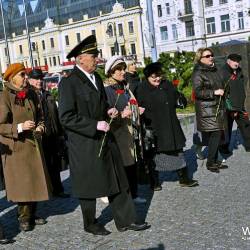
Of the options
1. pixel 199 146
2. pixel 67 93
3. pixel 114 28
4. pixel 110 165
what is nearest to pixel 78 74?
pixel 67 93

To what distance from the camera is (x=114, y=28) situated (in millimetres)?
79250

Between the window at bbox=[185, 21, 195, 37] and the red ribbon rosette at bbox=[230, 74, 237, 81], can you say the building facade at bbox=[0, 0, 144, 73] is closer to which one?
the window at bbox=[185, 21, 195, 37]

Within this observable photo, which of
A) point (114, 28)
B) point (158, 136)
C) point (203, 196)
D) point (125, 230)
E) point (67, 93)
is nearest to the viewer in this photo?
point (67, 93)

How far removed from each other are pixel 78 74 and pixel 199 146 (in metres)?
3.98

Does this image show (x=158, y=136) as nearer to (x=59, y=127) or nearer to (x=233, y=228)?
(x=59, y=127)

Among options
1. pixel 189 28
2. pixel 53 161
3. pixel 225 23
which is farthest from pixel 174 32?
pixel 53 161

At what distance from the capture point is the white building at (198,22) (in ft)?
204

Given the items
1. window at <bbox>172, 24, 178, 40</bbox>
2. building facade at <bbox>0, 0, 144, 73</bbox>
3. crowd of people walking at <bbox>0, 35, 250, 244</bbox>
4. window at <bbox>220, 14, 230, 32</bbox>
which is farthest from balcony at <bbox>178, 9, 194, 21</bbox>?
crowd of people walking at <bbox>0, 35, 250, 244</bbox>

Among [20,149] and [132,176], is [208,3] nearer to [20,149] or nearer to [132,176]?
[132,176]

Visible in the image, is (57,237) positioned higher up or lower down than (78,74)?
lower down

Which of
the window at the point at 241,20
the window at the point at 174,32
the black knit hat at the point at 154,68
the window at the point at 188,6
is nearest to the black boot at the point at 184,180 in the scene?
the black knit hat at the point at 154,68

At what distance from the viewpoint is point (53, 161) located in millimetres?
7055

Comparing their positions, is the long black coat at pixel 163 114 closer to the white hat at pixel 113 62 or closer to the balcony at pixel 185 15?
the white hat at pixel 113 62

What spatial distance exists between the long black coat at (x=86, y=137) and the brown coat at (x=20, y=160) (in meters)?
0.61
